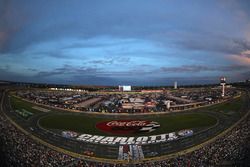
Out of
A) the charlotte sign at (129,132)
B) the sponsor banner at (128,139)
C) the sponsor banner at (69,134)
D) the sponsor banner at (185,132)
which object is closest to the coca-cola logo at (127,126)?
the charlotte sign at (129,132)

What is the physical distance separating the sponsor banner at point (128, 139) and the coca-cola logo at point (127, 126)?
27.0 inches

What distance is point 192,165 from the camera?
16281mm

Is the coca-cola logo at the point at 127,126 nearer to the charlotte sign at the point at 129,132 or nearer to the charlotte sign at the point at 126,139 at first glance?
the charlotte sign at the point at 129,132

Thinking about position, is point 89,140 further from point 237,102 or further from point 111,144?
point 237,102

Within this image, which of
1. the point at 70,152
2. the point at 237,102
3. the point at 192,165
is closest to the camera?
the point at 192,165

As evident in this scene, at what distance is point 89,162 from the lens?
1742cm

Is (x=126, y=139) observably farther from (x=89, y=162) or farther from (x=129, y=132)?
(x=89, y=162)

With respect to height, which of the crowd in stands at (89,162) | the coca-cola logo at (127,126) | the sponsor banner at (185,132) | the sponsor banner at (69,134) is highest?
the coca-cola logo at (127,126)

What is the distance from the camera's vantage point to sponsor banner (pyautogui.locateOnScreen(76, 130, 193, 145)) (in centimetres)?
1839

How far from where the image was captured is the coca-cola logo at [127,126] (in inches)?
760

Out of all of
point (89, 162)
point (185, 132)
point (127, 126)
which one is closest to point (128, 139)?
point (127, 126)

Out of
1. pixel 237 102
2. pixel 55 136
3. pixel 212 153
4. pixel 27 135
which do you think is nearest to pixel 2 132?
pixel 27 135

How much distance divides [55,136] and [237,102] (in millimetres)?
13750

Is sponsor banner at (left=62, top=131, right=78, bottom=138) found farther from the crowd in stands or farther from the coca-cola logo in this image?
the coca-cola logo
